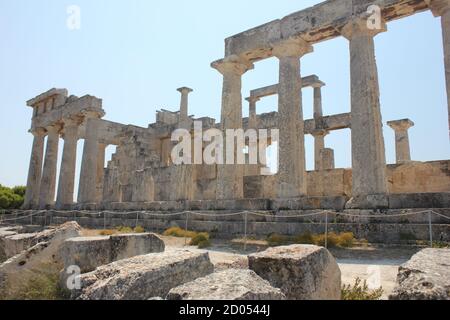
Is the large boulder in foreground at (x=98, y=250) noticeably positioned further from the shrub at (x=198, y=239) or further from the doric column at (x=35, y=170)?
the doric column at (x=35, y=170)

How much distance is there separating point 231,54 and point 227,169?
462cm

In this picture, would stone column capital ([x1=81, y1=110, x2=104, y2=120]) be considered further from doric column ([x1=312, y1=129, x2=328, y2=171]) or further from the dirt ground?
doric column ([x1=312, y1=129, x2=328, y2=171])

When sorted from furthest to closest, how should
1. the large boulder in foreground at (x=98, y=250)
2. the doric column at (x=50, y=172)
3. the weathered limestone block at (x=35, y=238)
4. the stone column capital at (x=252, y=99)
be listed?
the stone column capital at (x=252, y=99) → the doric column at (x=50, y=172) → the weathered limestone block at (x=35, y=238) → the large boulder in foreground at (x=98, y=250)

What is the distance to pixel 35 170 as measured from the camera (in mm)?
24781

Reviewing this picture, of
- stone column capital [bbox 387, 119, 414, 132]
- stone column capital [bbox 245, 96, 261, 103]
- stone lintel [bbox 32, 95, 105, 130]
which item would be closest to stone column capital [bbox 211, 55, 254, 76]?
stone lintel [bbox 32, 95, 105, 130]

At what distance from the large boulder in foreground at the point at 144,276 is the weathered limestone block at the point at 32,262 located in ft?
4.20

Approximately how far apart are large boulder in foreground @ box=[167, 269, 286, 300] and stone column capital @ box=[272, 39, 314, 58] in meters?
11.1

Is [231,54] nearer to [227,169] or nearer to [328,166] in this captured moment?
[227,169]

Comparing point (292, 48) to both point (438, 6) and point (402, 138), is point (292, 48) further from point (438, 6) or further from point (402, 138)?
point (402, 138)

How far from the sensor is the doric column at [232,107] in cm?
1366

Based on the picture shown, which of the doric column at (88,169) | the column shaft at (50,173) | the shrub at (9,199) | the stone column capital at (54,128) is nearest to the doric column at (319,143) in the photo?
the doric column at (88,169)

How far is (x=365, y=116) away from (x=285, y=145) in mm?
2805

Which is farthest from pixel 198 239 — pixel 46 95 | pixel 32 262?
pixel 46 95
